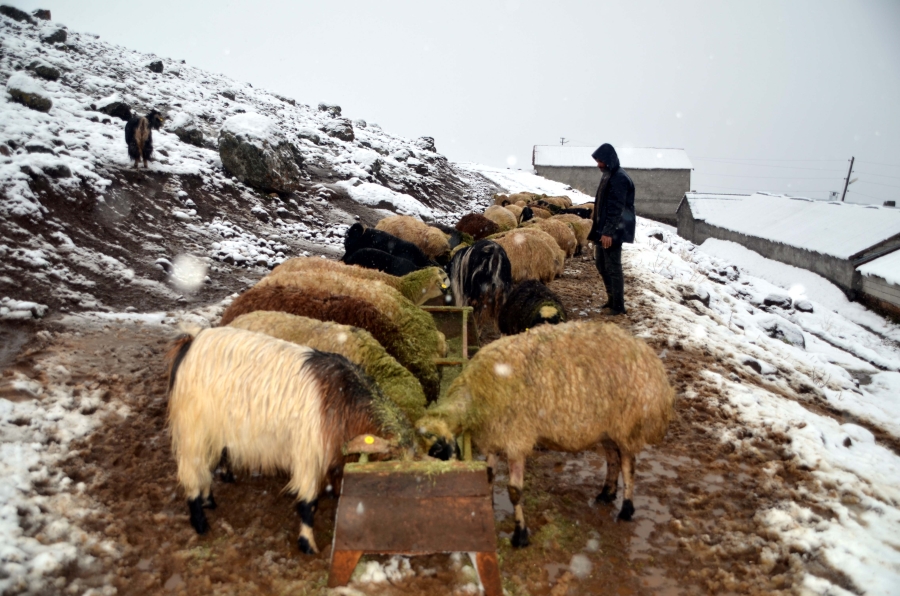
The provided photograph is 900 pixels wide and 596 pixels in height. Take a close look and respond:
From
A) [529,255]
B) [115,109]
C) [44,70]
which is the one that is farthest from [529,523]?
[44,70]

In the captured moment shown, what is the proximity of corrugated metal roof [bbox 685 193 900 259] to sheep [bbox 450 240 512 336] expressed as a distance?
56.1ft

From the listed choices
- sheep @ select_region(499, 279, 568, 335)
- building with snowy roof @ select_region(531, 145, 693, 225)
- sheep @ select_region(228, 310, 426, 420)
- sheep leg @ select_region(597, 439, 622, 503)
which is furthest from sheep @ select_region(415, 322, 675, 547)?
building with snowy roof @ select_region(531, 145, 693, 225)

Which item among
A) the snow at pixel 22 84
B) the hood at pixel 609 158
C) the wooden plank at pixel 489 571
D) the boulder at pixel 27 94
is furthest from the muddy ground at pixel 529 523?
the snow at pixel 22 84

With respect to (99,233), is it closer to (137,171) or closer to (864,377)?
(137,171)

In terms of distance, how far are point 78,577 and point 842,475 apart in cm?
571

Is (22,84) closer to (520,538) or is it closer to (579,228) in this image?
(579,228)

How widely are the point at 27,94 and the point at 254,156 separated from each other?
5.23 metres

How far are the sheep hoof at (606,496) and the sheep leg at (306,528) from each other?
7.36 feet

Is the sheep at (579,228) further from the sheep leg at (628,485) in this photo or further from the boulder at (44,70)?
the boulder at (44,70)

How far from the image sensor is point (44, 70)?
16.3 m

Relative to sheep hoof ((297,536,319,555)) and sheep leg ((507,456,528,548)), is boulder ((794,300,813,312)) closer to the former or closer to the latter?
sheep leg ((507,456,528,548))

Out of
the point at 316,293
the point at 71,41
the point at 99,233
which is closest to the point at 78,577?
the point at 316,293

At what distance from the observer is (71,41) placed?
24109mm

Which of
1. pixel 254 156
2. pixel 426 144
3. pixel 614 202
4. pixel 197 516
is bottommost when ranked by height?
pixel 197 516
